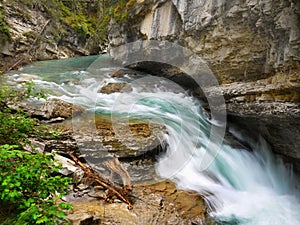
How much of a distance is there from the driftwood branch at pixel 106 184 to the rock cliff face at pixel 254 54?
3.59 m

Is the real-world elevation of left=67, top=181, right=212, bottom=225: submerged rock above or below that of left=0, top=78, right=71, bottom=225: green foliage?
below

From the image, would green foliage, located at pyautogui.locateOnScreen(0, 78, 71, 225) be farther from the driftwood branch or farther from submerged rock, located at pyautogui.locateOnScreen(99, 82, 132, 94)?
submerged rock, located at pyautogui.locateOnScreen(99, 82, 132, 94)

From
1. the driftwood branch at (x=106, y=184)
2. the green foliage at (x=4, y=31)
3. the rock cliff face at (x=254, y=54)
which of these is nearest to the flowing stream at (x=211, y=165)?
the rock cliff face at (x=254, y=54)

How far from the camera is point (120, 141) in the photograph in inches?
198

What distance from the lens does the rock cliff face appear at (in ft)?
14.4

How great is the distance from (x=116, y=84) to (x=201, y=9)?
461cm

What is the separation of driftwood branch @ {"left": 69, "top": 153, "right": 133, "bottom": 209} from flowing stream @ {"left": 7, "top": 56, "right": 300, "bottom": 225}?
3.53 feet

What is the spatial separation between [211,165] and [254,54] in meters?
2.89

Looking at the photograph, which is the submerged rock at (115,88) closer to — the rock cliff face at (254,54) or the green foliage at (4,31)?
the rock cliff face at (254,54)

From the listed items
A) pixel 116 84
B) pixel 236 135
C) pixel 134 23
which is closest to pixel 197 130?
pixel 236 135

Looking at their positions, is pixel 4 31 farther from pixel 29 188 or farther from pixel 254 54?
pixel 29 188

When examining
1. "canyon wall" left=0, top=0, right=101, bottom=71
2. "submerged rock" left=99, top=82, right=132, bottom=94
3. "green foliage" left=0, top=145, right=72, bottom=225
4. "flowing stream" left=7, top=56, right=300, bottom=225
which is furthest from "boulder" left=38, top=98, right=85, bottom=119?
"canyon wall" left=0, top=0, right=101, bottom=71

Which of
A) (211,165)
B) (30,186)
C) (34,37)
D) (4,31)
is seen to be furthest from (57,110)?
(34,37)

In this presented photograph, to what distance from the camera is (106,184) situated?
386 centimetres
